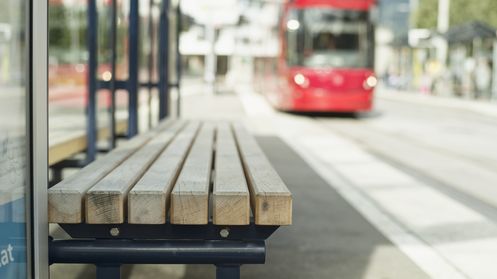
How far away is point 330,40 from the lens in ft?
64.2

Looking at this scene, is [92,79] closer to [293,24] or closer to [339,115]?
[293,24]

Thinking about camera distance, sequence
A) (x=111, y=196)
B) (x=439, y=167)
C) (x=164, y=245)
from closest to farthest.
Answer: (x=111, y=196), (x=164, y=245), (x=439, y=167)

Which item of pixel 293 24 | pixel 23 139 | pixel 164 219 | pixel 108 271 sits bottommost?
pixel 108 271

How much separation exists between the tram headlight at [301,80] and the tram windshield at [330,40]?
11.1 inches

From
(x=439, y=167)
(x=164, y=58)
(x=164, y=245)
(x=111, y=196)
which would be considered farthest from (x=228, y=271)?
(x=439, y=167)

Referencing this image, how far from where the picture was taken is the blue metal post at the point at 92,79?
6.27 m

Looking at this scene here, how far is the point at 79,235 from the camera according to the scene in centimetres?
340

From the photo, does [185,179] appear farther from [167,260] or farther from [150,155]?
[150,155]

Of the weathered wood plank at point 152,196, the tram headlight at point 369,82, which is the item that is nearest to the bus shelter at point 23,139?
the weathered wood plank at point 152,196

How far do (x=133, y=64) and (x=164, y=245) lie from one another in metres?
3.54

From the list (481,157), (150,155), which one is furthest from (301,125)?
(150,155)

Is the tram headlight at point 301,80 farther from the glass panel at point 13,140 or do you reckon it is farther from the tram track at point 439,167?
the glass panel at point 13,140

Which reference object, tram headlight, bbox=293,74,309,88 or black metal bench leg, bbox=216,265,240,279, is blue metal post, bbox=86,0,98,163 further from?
tram headlight, bbox=293,74,309,88

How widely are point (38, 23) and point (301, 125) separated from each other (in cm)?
1441
